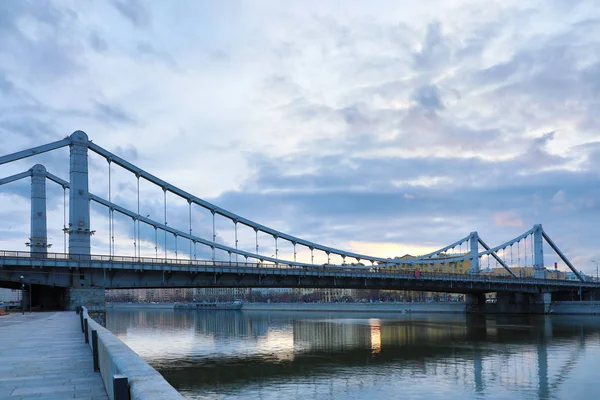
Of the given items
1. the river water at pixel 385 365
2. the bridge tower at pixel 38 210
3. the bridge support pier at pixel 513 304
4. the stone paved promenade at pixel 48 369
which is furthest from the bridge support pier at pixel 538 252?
the stone paved promenade at pixel 48 369

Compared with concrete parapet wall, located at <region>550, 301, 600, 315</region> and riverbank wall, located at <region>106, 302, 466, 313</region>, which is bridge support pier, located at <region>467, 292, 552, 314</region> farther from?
riverbank wall, located at <region>106, 302, 466, 313</region>

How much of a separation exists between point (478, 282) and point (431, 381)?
57109 millimetres

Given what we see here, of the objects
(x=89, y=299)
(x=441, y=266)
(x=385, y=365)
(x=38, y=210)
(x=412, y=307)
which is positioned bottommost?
(x=412, y=307)

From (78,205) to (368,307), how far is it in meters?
103

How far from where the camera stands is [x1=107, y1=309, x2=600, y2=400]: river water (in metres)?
30.8

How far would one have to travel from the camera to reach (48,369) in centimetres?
1559

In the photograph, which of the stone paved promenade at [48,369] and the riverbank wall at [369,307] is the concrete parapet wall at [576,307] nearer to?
the riverbank wall at [369,307]

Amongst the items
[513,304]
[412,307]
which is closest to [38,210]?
[513,304]

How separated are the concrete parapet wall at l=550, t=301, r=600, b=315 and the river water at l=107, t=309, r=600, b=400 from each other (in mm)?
38485

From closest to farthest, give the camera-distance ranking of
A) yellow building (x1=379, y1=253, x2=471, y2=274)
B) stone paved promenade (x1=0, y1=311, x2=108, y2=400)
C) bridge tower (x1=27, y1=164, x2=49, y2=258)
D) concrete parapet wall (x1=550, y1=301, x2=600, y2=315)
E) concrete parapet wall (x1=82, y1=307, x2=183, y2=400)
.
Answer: concrete parapet wall (x1=82, y1=307, x2=183, y2=400) → stone paved promenade (x1=0, y1=311, x2=108, y2=400) → bridge tower (x1=27, y1=164, x2=49, y2=258) → concrete parapet wall (x1=550, y1=301, x2=600, y2=315) → yellow building (x1=379, y1=253, x2=471, y2=274)

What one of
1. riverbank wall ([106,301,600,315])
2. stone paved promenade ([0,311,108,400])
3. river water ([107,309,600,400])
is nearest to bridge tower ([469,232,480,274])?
riverbank wall ([106,301,600,315])

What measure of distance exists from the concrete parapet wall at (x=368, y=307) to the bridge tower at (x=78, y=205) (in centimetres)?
8392

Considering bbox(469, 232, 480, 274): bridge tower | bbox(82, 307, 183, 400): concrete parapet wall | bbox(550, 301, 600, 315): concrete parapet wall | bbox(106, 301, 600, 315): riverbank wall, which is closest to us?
bbox(82, 307, 183, 400): concrete parapet wall

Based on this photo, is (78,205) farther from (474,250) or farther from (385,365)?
(474,250)
